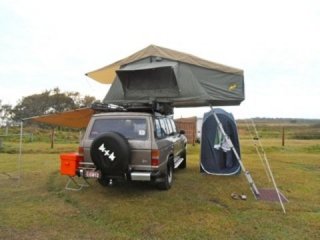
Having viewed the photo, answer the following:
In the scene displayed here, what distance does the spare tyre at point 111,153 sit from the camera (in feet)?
19.7

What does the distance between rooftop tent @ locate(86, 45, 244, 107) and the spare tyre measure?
1745mm

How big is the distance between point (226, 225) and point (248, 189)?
2.69m

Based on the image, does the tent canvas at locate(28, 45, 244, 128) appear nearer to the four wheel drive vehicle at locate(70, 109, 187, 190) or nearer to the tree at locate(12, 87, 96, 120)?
the four wheel drive vehicle at locate(70, 109, 187, 190)

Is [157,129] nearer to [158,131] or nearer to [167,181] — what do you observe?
[158,131]

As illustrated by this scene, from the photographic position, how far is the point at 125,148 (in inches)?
238

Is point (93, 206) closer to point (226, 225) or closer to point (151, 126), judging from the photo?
point (151, 126)

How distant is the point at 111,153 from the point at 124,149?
0.25 metres

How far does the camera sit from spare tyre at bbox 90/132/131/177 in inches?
237

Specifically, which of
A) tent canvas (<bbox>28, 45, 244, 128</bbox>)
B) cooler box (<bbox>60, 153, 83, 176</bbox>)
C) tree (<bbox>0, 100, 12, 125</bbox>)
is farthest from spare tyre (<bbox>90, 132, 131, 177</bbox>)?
tree (<bbox>0, 100, 12, 125</bbox>)

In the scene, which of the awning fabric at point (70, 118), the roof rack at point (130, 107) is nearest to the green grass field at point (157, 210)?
the awning fabric at point (70, 118)

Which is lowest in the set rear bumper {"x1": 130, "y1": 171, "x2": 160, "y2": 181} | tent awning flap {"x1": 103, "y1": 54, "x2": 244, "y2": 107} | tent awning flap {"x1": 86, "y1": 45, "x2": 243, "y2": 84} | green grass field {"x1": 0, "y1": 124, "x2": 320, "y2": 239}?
green grass field {"x1": 0, "y1": 124, "x2": 320, "y2": 239}

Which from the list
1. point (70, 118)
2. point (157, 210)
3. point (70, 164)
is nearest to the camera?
point (157, 210)

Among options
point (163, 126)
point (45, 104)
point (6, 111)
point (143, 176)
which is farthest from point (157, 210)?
point (6, 111)

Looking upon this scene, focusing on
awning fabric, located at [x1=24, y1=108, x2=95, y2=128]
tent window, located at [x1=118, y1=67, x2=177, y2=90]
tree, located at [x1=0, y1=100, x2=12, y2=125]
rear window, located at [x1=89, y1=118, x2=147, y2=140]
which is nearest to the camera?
rear window, located at [x1=89, y1=118, x2=147, y2=140]
